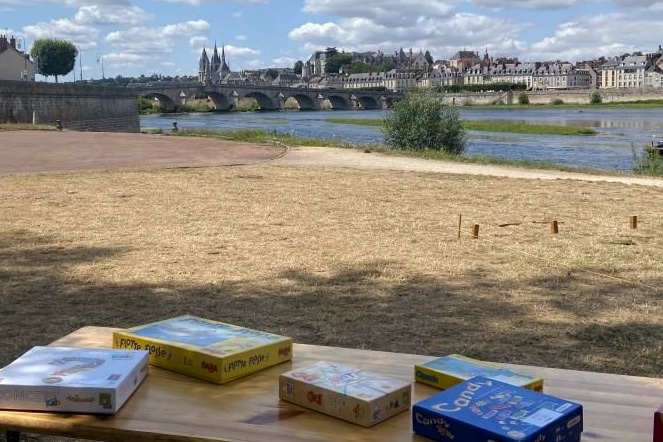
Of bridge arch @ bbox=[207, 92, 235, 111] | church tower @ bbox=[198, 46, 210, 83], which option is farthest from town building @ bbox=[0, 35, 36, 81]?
church tower @ bbox=[198, 46, 210, 83]

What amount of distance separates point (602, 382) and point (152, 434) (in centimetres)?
141

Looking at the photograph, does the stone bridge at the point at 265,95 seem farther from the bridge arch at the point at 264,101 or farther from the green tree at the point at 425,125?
the green tree at the point at 425,125

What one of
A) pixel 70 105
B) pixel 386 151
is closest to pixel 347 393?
pixel 386 151

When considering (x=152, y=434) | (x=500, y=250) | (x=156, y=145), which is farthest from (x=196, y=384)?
(x=156, y=145)

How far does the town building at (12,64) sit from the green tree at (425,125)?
4756 centimetres

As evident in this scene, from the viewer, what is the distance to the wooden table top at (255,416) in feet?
6.94

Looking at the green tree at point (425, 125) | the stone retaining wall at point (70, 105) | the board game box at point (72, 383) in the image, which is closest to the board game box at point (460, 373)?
the board game box at point (72, 383)

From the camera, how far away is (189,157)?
18.6m

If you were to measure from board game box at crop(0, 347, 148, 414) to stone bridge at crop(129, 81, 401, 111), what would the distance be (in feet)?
249

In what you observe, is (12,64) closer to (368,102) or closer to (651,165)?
(368,102)

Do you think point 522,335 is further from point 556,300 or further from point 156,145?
point 156,145

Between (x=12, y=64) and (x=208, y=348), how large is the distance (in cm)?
6977

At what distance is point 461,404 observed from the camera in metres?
2.03

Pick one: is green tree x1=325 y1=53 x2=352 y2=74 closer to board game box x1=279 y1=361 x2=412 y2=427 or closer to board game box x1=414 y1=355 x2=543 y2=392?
board game box x1=414 y1=355 x2=543 y2=392
